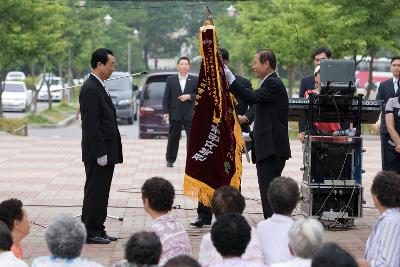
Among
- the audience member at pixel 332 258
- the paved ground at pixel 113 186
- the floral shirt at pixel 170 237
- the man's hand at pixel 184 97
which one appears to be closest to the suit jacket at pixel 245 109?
the paved ground at pixel 113 186

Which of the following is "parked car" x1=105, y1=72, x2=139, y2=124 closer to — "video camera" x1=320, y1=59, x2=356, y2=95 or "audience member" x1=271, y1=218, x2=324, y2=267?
"video camera" x1=320, y1=59, x2=356, y2=95

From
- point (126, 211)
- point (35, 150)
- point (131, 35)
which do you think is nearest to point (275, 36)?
point (35, 150)

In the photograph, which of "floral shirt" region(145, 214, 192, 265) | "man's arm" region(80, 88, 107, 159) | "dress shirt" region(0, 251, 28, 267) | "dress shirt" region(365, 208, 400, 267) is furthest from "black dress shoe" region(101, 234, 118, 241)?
"dress shirt" region(0, 251, 28, 267)

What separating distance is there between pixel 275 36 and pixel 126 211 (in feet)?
71.5

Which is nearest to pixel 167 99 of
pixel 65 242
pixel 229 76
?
pixel 229 76

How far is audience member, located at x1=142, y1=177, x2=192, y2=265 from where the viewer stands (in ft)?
23.0

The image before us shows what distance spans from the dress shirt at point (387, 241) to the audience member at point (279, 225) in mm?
607

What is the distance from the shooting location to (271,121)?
9.80m

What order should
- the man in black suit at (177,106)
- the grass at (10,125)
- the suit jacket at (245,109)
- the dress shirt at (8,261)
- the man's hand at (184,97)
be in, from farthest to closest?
the grass at (10,125) < the man in black suit at (177,106) < the man's hand at (184,97) < the suit jacket at (245,109) < the dress shirt at (8,261)

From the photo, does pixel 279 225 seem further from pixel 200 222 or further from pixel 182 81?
pixel 182 81

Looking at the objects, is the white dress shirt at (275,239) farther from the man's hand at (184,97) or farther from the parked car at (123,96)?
the parked car at (123,96)

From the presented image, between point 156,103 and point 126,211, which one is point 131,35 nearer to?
point 156,103

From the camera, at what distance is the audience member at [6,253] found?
6.13m

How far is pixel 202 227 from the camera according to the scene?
433 inches
